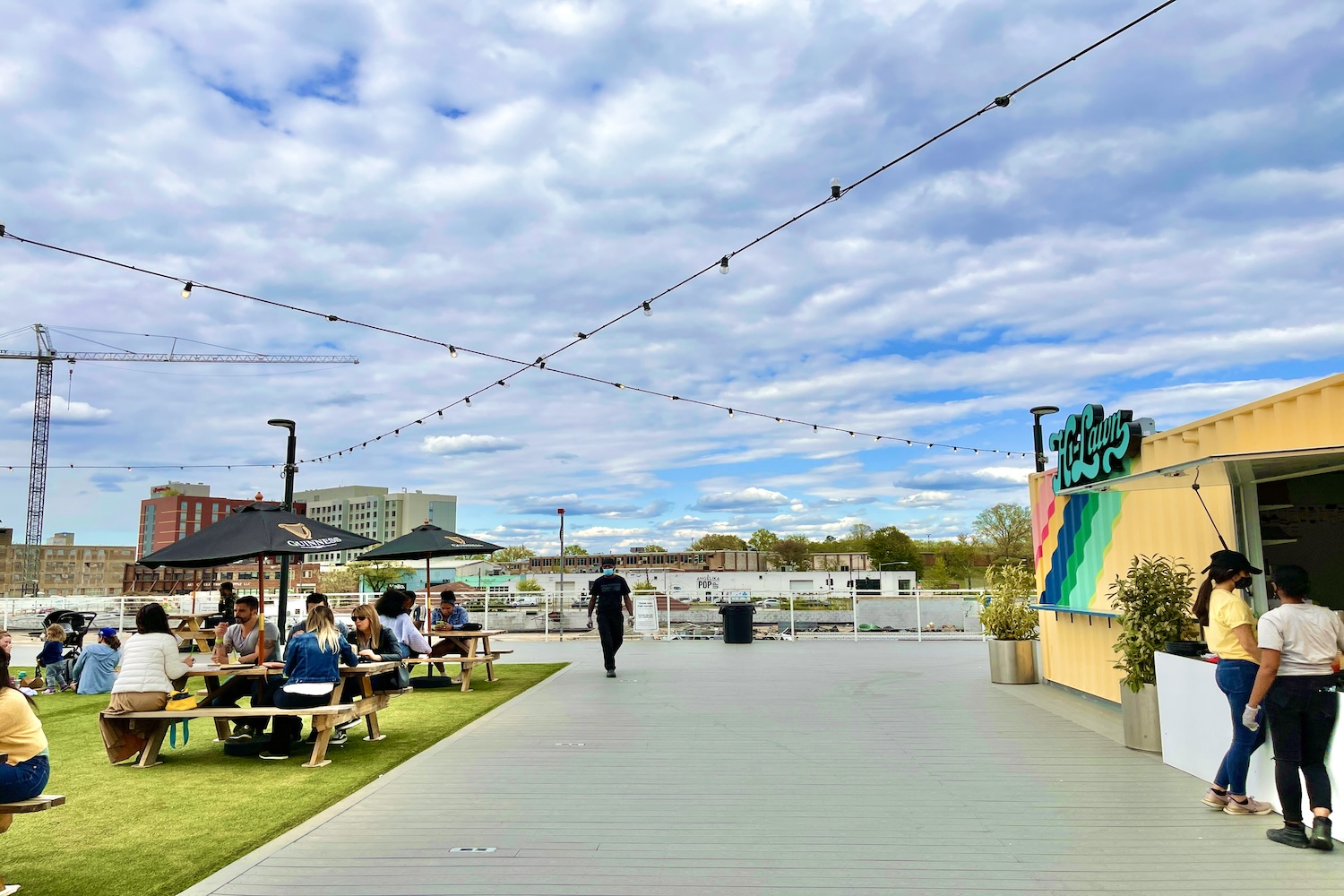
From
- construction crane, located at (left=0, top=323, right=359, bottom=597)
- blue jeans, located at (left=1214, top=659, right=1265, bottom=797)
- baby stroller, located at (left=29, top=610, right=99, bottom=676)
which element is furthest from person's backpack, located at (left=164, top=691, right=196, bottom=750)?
construction crane, located at (left=0, top=323, right=359, bottom=597)

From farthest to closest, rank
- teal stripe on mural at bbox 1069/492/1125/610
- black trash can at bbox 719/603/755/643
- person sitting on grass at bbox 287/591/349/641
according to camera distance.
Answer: black trash can at bbox 719/603/755/643
teal stripe on mural at bbox 1069/492/1125/610
person sitting on grass at bbox 287/591/349/641

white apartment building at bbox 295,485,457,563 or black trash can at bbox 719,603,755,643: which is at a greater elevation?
white apartment building at bbox 295,485,457,563

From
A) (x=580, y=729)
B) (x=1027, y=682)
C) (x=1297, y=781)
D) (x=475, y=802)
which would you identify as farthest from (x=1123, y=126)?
(x=475, y=802)

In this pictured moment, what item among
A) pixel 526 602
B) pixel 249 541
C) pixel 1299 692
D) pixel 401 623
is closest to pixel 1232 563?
pixel 1299 692

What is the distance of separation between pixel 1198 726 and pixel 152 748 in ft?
24.8

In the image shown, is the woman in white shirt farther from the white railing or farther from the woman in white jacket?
the white railing

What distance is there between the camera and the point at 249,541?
8.15 meters

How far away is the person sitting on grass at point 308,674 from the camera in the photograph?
679cm

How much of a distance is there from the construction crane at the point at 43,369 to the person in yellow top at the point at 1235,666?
3039 inches

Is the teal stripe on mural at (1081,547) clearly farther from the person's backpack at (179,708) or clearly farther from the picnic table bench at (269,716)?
the person's backpack at (179,708)

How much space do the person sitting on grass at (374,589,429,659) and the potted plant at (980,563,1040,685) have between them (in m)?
7.12

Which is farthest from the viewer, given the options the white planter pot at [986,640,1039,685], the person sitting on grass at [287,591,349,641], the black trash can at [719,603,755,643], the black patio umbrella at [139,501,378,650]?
the black trash can at [719,603,755,643]

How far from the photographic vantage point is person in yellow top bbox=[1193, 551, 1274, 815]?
474 cm

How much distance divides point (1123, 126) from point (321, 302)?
34.6 ft
